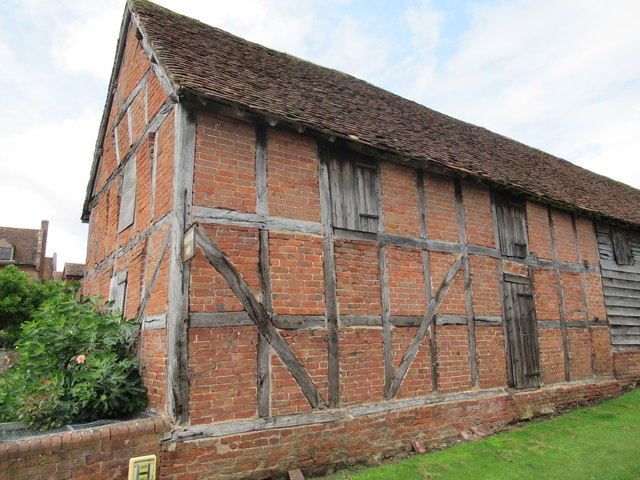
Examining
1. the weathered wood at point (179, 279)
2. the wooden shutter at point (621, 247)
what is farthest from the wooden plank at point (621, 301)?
the weathered wood at point (179, 279)

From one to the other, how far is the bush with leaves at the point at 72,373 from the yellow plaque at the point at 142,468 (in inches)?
48.9

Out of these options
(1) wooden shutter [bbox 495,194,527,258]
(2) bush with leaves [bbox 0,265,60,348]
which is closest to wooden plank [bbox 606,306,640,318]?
(1) wooden shutter [bbox 495,194,527,258]

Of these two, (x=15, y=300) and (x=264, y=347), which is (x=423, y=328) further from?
(x=15, y=300)

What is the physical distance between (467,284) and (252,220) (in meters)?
4.43

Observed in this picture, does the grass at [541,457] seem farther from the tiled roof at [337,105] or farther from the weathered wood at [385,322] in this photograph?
the tiled roof at [337,105]

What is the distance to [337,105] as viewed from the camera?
832 cm

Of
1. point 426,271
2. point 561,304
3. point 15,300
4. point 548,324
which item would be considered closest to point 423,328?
point 426,271

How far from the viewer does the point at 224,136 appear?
19.0 feet

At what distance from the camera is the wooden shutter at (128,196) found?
7.56m

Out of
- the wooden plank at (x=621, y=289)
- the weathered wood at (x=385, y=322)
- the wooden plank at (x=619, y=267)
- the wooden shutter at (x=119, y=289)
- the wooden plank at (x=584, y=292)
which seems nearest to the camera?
the weathered wood at (x=385, y=322)

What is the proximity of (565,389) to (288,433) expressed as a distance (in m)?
6.82

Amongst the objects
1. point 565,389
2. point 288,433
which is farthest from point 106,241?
point 565,389

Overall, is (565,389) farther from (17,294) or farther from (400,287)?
(17,294)

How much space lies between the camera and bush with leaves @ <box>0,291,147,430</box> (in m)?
5.16
